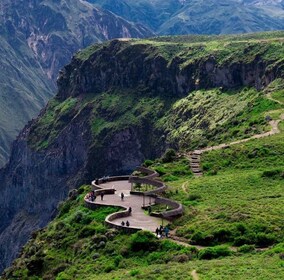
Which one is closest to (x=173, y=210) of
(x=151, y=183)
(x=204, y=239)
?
(x=204, y=239)

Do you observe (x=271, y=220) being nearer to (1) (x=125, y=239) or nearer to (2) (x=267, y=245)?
(2) (x=267, y=245)

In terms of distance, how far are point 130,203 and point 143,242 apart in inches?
804

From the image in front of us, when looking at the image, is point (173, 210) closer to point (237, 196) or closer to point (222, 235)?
point (237, 196)

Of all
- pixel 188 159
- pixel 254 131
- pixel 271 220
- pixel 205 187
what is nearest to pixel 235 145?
pixel 188 159

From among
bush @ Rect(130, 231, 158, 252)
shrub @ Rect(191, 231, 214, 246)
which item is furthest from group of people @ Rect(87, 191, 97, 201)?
shrub @ Rect(191, 231, 214, 246)

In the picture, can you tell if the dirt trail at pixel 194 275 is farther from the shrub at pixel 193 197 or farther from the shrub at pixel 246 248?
the shrub at pixel 193 197

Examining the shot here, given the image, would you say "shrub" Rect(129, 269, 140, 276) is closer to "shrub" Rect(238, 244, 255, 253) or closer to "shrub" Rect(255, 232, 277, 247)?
"shrub" Rect(238, 244, 255, 253)

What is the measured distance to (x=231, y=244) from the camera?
67.6 meters

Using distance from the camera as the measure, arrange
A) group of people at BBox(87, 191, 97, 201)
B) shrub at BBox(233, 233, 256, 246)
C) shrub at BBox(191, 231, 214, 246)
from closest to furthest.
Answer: shrub at BBox(233, 233, 256, 246) → shrub at BBox(191, 231, 214, 246) → group of people at BBox(87, 191, 97, 201)

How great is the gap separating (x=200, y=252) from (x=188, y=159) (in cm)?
4600

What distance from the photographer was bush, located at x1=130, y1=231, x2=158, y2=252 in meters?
69.2

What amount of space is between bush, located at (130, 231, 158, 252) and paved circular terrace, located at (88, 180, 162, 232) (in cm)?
456

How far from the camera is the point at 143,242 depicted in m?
69.6

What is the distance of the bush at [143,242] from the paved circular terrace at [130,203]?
4556mm
